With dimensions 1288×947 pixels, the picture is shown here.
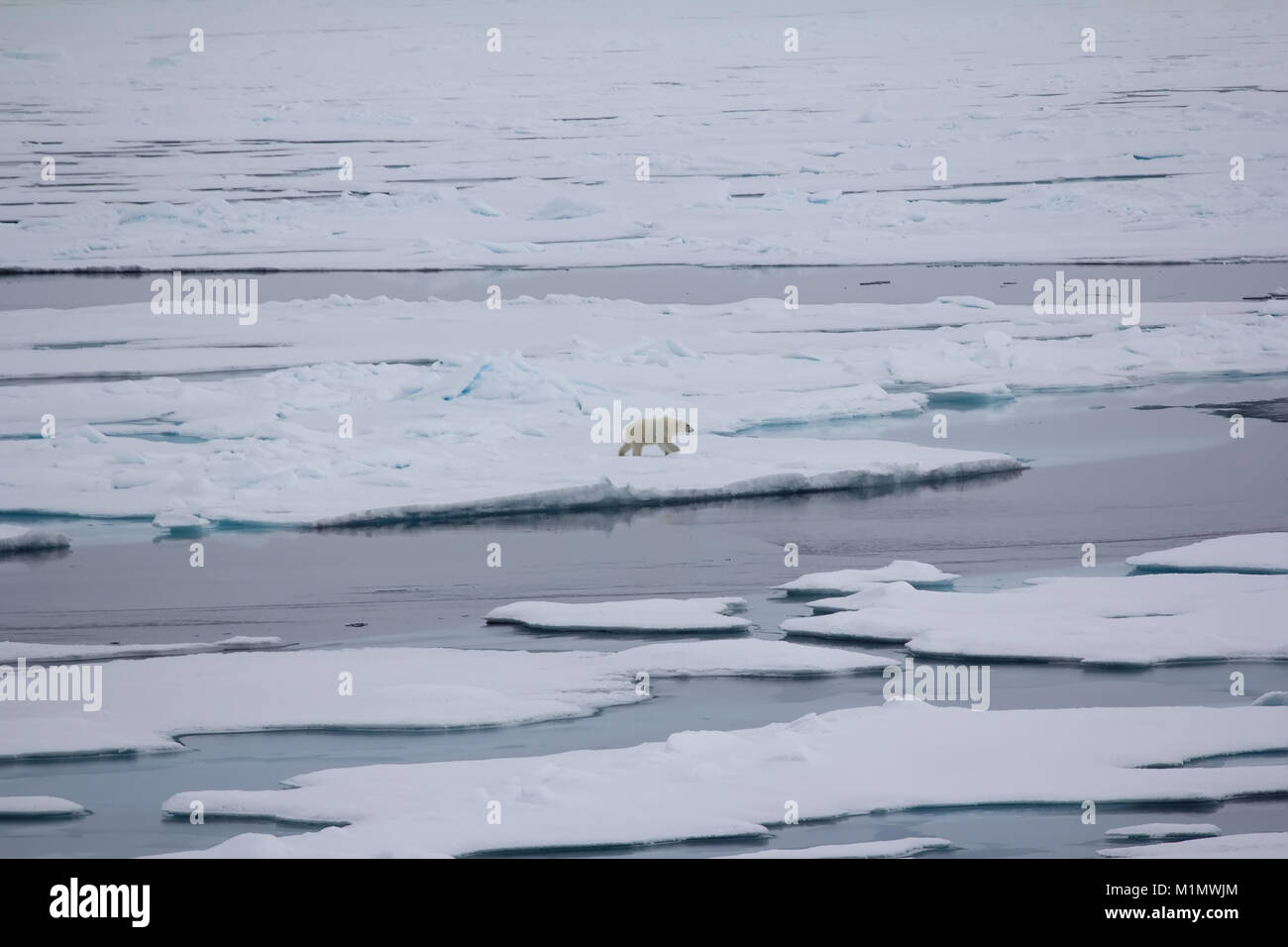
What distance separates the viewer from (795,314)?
15.1 metres

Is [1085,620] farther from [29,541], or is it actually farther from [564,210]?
[564,210]

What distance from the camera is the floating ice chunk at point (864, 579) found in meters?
7.34

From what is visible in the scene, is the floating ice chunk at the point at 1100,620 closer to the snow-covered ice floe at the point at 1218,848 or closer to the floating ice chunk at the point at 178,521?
the snow-covered ice floe at the point at 1218,848

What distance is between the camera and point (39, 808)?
5.05m

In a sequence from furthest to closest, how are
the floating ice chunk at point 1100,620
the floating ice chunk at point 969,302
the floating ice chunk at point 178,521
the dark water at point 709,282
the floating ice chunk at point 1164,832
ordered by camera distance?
the dark water at point 709,282
the floating ice chunk at point 969,302
the floating ice chunk at point 178,521
the floating ice chunk at point 1100,620
the floating ice chunk at point 1164,832

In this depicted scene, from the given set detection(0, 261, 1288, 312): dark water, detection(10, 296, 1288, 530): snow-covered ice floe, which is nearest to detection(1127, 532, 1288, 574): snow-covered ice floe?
detection(10, 296, 1288, 530): snow-covered ice floe

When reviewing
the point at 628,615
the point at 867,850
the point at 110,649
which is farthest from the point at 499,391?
the point at 867,850

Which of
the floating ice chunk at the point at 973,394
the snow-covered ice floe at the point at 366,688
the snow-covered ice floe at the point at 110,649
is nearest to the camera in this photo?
the snow-covered ice floe at the point at 366,688

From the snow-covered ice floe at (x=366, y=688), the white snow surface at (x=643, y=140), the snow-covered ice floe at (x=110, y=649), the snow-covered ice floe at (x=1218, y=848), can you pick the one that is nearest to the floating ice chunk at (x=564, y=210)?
the white snow surface at (x=643, y=140)

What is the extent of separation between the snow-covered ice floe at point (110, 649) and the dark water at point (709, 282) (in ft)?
32.9

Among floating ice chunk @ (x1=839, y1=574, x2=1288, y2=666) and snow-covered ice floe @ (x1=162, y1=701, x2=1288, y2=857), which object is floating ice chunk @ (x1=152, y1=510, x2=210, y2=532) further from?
snow-covered ice floe @ (x1=162, y1=701, x2=1288, y2=857)

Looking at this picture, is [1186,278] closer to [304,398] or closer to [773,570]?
[304,398]

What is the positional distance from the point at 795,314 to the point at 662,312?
1.12m
